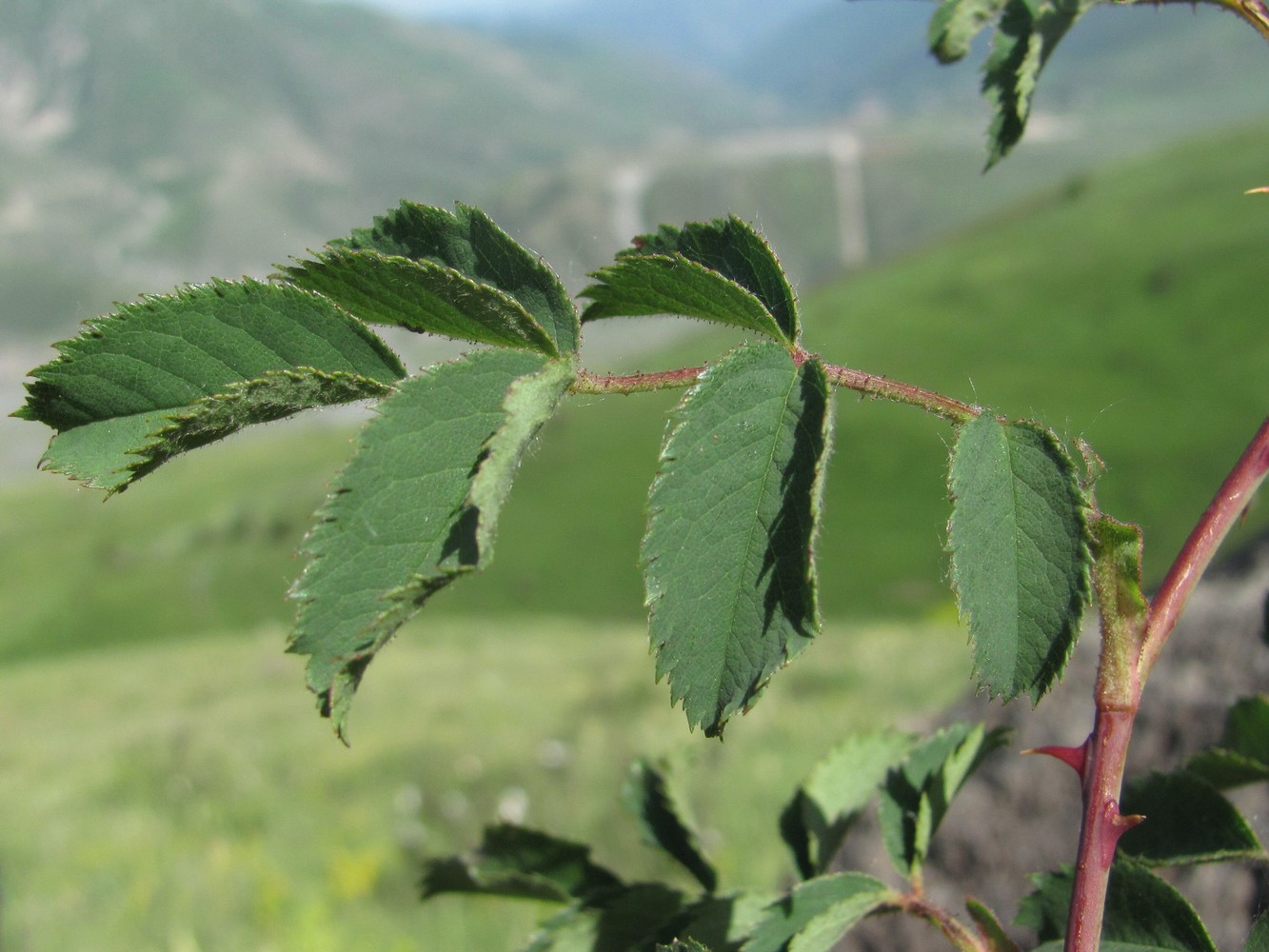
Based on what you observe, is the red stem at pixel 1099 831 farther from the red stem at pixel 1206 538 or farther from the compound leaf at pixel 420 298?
the compound leaf at pixel 420 298

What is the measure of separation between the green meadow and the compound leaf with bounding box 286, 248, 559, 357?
112mm

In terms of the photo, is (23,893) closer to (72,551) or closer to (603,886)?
(603,886)

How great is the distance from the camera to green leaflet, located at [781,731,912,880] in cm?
155

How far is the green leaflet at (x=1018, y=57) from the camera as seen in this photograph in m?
1.35

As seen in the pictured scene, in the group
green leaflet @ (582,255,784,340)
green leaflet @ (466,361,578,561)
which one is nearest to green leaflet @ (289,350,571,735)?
green leaflet @ (466,361,578,561)

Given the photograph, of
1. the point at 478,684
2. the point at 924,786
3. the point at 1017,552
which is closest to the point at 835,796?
the point at 924,786

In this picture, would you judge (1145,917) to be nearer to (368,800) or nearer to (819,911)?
(819,911)

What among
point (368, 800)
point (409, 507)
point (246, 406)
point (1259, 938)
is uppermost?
point (246, 406)

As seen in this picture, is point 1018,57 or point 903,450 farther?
point 903,450

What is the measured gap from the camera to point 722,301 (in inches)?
42.2

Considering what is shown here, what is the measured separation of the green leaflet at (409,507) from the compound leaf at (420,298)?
4 centimetres

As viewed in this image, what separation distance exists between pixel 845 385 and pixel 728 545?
0.69 feet

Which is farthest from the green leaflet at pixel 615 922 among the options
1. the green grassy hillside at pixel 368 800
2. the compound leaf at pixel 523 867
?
the green grassy hillside at pixel 368 800

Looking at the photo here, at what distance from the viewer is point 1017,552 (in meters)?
1.02
